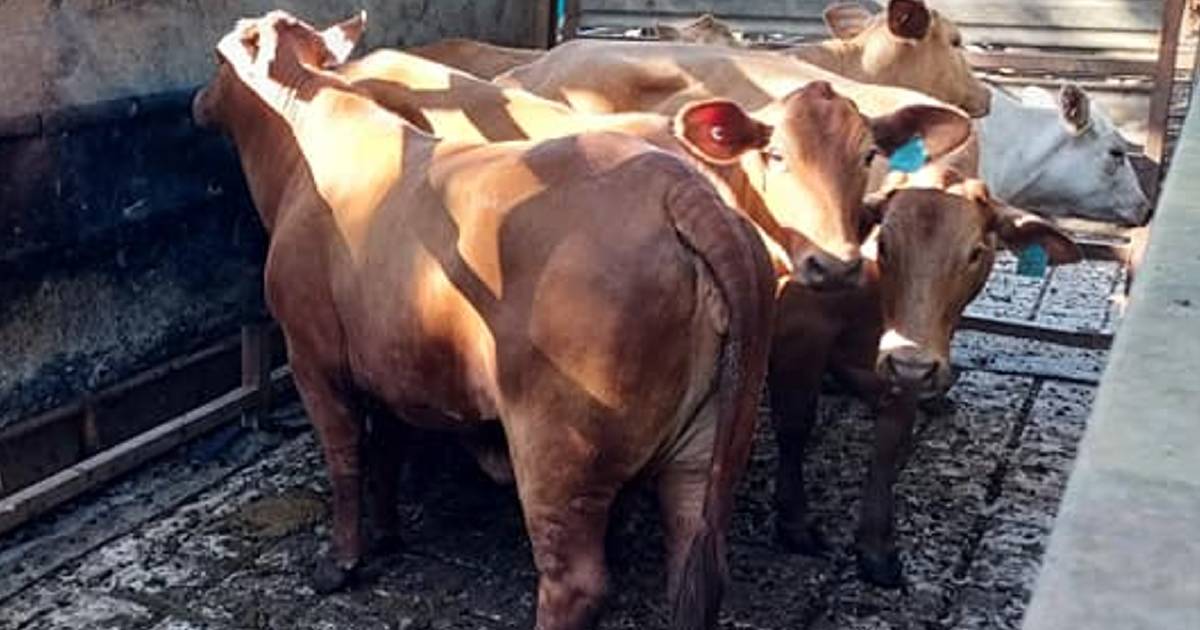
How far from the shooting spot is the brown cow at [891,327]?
3852 millimetres

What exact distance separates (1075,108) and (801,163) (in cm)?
363

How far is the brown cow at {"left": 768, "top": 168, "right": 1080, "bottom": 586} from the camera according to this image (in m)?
3.85

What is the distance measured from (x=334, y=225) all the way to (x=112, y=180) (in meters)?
1.04

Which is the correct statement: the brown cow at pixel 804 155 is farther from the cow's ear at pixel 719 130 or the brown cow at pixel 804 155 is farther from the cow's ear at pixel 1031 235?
the cow's ear at pixel 1031 235

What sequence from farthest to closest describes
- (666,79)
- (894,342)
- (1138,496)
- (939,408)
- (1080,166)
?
(1080,166) → (939,408) → (666,79) → (894,342) → (1138,496)

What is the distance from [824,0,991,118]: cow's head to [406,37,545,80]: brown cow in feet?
4.21

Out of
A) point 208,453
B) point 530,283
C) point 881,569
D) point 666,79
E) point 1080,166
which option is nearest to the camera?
point 530,283

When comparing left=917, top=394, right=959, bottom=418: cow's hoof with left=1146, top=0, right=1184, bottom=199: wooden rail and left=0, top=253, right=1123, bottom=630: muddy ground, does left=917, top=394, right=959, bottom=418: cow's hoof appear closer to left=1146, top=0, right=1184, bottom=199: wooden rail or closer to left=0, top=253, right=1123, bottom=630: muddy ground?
left=0, top=253, right=1123, bottom=630: muddy ground

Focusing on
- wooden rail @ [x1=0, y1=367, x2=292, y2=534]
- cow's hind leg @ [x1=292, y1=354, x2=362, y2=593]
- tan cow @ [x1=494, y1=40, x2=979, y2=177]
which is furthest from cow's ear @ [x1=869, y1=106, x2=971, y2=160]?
wooden rail @ [x1=0, y1=367, x2=292, y2=534]

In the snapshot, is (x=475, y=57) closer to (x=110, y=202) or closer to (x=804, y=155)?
(x=110, y=202)

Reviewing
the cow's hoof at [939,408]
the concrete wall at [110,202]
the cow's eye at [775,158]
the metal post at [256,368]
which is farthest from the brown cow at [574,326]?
the cow's hoof at [939,408]

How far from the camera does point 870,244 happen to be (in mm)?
4020

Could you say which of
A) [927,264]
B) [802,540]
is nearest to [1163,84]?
[927,264]

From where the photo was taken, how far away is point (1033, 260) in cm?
433
